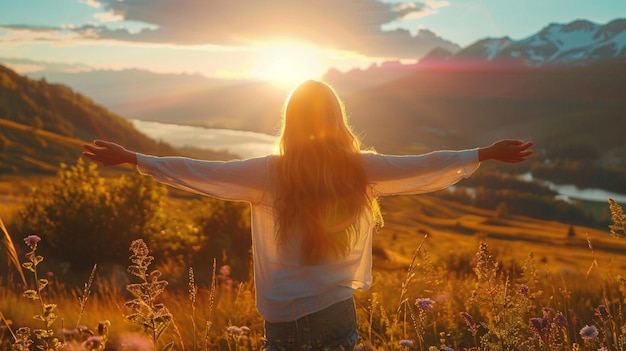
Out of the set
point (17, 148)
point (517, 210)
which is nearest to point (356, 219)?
point (17, 148)

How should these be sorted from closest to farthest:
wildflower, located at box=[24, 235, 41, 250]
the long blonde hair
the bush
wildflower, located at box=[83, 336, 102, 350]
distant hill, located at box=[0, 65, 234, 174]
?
wildflower, located at box=[83, 336, 102, 350] < wildflower, located at box=[24, 235, 41, 250] < the long blonde hair < the bush < distant hill, located at box=[0, 65, 234, 174]

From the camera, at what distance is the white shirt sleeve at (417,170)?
11.3 ft

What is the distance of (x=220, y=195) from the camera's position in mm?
3594

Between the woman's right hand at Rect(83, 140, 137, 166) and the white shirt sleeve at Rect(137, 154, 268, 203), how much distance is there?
7 centimetres

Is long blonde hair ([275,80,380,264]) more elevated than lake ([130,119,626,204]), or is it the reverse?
long blonde hair ([275,80,380,264])

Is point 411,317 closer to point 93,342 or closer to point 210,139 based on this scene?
point 93,342

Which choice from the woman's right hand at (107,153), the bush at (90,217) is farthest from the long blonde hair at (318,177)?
the bush at (90,217)

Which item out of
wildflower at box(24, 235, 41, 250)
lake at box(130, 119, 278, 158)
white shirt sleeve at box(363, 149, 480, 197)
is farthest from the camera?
lake at box(130, 119, 278, 158)

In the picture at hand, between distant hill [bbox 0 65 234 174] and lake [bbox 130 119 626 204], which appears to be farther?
lake [bbox 130 119 626 204]

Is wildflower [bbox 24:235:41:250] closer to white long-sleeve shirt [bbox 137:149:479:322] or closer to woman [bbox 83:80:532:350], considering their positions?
woman [bbox 83:80:532:350]

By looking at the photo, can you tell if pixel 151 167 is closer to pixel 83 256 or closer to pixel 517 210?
pixel 83 256

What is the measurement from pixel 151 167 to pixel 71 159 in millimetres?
78120

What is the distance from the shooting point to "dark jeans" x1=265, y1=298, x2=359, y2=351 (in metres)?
3.37

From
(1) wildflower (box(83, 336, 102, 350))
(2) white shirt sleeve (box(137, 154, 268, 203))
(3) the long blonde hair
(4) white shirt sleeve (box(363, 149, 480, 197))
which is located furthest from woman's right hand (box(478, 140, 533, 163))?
(1) wildflower (box(83, 336, 102, 350))
